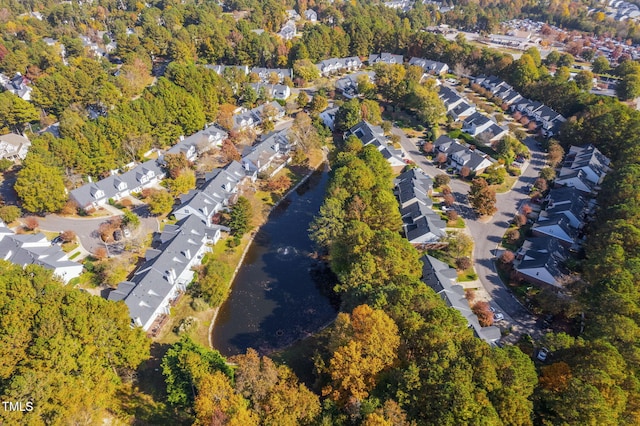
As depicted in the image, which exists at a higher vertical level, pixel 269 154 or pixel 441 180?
pixel 269 154

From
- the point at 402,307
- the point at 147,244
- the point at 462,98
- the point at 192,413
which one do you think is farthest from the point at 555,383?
the point at 462,98

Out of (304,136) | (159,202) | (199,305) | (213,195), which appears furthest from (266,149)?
(199,305)

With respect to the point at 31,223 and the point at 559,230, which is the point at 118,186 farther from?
the point at 559,230

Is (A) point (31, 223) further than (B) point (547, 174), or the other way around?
(B) point (547, 174)

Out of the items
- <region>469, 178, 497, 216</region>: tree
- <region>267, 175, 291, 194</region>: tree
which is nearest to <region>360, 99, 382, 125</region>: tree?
<region>267, 175, 291, 194</region>: tree

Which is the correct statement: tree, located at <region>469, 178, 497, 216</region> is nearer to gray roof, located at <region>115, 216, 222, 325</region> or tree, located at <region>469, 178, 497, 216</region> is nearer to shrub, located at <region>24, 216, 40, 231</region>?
gray roof, located at <region>115, 216, 222, 325</region>

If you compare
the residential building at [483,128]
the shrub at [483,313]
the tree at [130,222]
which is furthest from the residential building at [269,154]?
the shrub at [483,313]

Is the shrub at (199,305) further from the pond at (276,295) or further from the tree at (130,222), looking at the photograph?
the tree at (130,222)

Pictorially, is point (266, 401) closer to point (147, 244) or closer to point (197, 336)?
point (197, 336)
